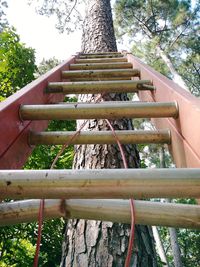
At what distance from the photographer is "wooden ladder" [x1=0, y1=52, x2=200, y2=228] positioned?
2.86 feet

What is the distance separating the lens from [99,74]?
2734 millimetres

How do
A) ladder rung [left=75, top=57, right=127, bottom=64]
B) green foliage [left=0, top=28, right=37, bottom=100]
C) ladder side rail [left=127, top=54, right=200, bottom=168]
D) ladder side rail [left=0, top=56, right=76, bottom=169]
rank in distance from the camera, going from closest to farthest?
ladder side rail [left=127, top=54, right=200, bottom=168] < ladder side rail [left=0, top=56, right=76, bottom=169] < ladder rung [left=75, top=57, right=127, bottom=64] < green foliage [left=0, top=28, right=37, bottom=100]

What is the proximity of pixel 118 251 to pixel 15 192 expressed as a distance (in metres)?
1.18

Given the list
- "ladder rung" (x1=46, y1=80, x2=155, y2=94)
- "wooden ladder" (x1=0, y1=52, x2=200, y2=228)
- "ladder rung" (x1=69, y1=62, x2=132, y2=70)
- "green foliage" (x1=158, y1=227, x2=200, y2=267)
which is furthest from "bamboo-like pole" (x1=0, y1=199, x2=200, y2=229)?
"green foliage" (x1=158, y1=227, x2=200, y2=267)

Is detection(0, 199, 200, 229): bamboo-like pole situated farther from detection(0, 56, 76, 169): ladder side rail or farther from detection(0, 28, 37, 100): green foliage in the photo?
detection(0, 28, 37, 100): green foliage

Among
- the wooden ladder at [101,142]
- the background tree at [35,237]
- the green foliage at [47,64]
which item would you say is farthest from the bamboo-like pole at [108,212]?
the green foliage at [47,64]

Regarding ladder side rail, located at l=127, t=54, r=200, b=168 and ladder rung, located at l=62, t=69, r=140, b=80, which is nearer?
ladder side rail, located at l=127, t=54, r=200, b=168

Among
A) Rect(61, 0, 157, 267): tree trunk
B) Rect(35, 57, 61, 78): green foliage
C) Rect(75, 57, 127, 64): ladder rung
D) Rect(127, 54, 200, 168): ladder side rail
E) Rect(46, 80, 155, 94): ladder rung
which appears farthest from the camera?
Rect(35, 57, 61, 78): green foliage

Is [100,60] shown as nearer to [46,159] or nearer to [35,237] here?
[46,159]

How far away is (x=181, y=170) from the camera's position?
877 millimetres

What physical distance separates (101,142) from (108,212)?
0.71m

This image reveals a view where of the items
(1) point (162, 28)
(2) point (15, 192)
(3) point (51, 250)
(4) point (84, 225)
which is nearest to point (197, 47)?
(1) point (162, 28)

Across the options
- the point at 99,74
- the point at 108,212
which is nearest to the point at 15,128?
the point at 108,212

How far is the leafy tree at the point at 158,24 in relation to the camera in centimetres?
1584
